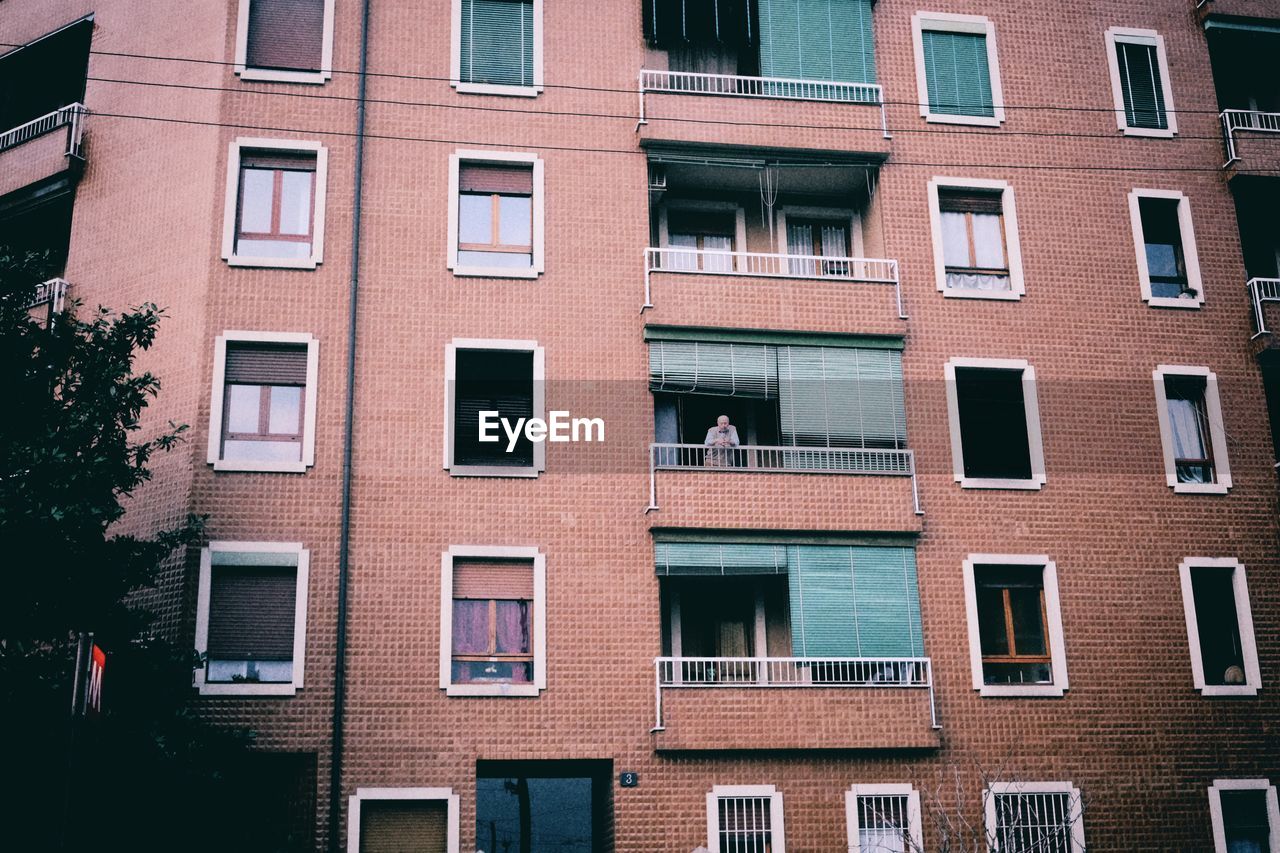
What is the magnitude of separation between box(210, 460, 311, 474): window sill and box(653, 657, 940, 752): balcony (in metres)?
6.40

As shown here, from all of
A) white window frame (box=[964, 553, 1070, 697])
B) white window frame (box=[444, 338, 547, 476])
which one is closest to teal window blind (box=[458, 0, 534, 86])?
white window frame (box=[444, 338, 547, 476])

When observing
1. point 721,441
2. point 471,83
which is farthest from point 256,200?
point 721,441

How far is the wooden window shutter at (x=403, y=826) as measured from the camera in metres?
20.9

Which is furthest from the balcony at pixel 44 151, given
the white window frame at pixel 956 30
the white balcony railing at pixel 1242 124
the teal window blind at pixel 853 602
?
the white balcony railing at pixel 1242 124

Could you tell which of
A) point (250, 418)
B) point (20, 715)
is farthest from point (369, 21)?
point (20, 715)

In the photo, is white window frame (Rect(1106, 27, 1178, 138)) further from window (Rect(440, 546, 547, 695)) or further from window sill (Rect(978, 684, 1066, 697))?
window (Rect(440, 546, 547, 695))

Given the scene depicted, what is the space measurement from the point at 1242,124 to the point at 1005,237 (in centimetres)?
576

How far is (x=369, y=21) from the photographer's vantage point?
24.7 meters

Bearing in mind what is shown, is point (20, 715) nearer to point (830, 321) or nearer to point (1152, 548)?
point (830, 321)

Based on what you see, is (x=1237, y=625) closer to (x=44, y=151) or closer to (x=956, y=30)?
(x=956, y=30)

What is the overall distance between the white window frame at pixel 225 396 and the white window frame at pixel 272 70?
465 centimetres

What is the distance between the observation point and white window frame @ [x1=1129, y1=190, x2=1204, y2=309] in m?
25.5

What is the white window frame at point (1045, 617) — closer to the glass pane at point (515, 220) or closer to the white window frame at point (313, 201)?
the glass pane at point (515, 220)

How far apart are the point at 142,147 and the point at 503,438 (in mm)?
8297
